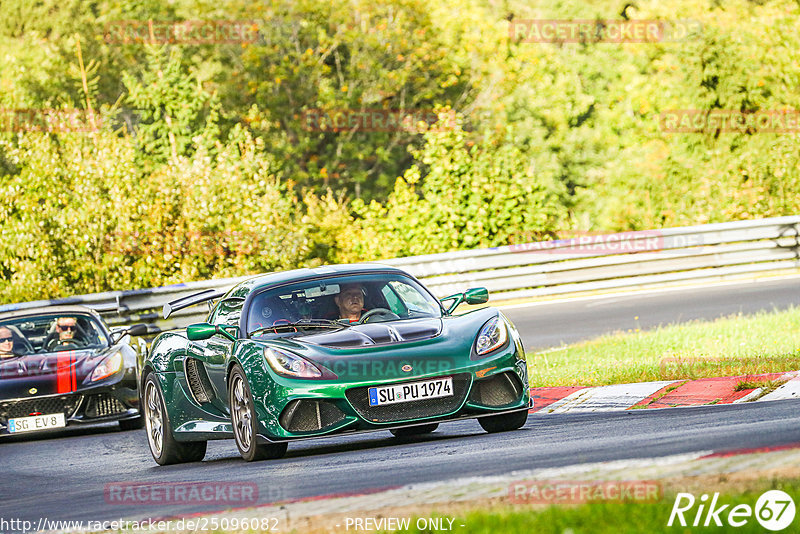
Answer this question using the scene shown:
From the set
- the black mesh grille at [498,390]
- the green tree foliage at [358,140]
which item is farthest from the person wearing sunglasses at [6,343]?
the green tree foliage at [358,140]

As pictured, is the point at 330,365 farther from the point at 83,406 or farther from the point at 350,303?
the point at 83,406

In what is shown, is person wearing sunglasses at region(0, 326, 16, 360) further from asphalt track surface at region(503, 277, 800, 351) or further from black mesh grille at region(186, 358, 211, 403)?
asphalt track surface at region(503, 277, 800, 351)

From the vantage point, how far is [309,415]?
358 inches

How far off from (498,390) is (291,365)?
1484mm

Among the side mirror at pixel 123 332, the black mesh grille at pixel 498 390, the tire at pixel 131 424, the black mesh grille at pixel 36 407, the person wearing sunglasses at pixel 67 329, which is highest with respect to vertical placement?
the black mesh grille at pixel 498 390

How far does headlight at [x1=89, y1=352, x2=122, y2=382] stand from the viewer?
47.2 feet

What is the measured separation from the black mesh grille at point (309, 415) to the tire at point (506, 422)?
1364 millimetres

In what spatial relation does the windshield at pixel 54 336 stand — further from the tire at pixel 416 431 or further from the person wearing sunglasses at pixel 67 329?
the tire at pixel 416 431

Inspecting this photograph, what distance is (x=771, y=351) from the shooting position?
12.6 m

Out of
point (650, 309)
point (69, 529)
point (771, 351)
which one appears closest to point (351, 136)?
point (650, 309)

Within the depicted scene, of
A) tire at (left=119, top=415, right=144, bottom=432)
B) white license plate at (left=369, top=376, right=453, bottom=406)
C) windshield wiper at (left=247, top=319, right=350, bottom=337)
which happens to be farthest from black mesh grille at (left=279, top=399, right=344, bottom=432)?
tire at (left=119, top=415, right=144, bottom=432)

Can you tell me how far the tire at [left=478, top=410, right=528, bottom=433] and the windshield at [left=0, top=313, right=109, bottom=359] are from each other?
644 cm

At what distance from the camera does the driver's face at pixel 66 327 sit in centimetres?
1526

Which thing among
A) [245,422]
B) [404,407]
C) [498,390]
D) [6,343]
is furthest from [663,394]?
[6,343]
